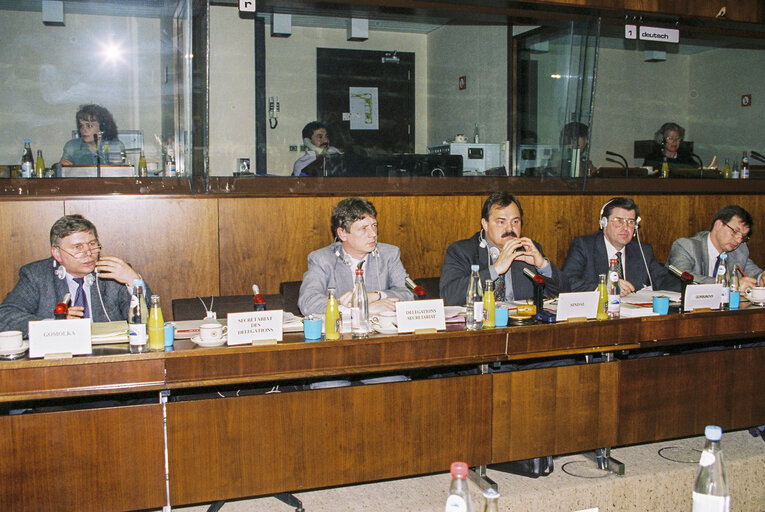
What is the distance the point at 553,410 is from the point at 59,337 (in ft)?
5.22

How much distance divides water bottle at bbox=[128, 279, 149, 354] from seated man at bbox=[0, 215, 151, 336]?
39 cm

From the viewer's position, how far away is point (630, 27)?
14.1ft

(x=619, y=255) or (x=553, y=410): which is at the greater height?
(x=619, y=255)

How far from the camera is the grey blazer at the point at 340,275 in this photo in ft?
9.07

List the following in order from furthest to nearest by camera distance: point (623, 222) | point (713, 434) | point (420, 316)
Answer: point (623, 222)
point (420, 316)
point (713, 434)

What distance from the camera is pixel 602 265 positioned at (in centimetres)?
342

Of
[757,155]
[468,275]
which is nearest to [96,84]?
[468,275]

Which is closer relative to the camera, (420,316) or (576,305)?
(420,316)

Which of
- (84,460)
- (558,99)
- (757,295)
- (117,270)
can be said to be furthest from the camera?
(558,99)

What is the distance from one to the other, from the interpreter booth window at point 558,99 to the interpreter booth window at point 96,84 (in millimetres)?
2297

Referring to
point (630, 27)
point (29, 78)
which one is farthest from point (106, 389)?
point (630, 27)

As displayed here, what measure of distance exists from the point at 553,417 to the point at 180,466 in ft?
4.06

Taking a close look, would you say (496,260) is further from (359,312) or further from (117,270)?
(117,270)

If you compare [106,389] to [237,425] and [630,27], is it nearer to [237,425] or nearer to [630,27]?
[237,425]
